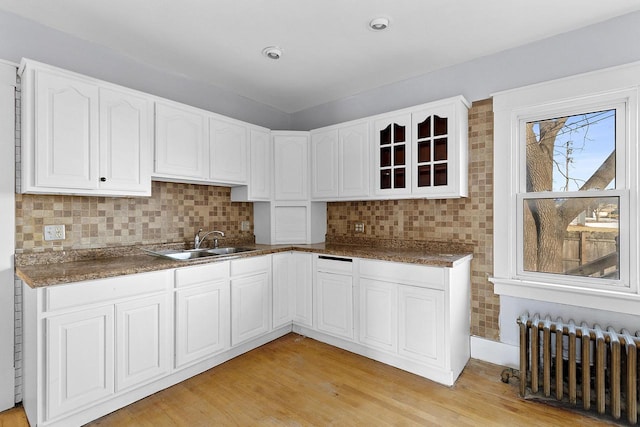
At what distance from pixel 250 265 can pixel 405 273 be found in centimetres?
133

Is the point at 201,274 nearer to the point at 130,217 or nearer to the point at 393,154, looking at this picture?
the point at 130,217

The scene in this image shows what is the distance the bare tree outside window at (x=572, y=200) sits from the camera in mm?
2236

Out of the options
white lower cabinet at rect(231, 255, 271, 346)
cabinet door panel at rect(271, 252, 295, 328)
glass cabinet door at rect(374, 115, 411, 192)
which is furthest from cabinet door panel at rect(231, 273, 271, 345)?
glass cabinet door at rect(374, 115, 411, 192)

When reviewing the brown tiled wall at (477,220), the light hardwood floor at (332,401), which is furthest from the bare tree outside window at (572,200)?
the light hardwood floor at (332,401)

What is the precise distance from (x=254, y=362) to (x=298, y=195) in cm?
171

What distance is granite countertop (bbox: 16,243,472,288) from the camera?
1.85 m

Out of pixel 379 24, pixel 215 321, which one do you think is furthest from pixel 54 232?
pixel 379 24

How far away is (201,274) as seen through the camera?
96.6 inches

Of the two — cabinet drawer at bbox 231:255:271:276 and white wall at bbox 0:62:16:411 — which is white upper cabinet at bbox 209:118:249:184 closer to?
cabinet drawer at bbox 231:255:271:276

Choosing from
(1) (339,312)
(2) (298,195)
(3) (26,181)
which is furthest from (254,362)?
(3) (26,181)

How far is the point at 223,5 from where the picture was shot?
2033 millimetres

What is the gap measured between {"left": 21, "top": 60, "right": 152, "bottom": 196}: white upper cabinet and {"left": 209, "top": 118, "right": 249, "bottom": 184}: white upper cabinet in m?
0.58

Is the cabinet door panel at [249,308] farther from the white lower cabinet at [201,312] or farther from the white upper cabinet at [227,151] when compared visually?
the white upper cabinet at [227,151]

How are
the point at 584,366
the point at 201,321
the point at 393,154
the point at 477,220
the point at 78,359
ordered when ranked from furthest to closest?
the point at 393,154
the point at 477,220
the point at 201,321
the point at 584,366
the point at 78,359
